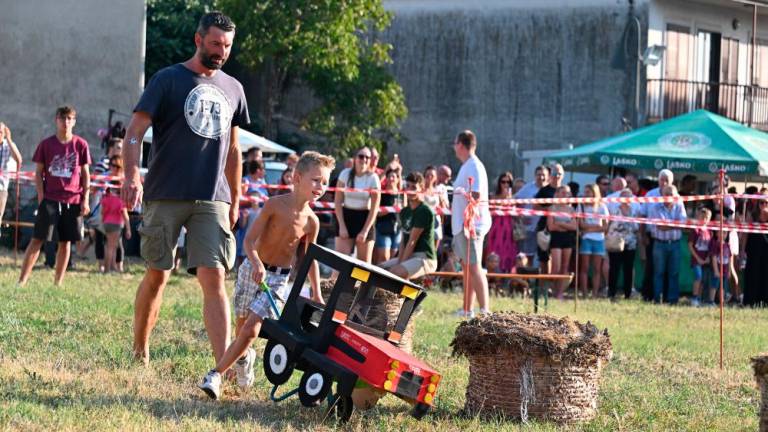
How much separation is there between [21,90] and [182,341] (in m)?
19.6

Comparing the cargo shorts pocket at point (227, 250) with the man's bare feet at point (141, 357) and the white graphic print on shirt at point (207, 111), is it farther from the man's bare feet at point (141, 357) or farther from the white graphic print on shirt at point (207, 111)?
the man's bare feet at point (141, 357)

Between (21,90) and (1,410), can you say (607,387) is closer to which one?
(1,410)

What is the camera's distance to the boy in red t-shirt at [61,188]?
13625mm

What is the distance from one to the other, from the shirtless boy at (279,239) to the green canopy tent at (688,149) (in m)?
14.4

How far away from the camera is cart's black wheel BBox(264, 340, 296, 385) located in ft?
23.5

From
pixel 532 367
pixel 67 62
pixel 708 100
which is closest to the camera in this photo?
pixel 532 367

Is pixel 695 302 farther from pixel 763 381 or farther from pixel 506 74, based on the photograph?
pixel 506 74

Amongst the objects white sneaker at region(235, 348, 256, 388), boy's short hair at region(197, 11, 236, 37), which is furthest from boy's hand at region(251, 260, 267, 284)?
boy's short hair at region(197, 11, 236, 37)

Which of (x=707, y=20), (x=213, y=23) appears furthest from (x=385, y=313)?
(x=707, y=20)

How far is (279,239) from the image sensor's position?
26.5 feet

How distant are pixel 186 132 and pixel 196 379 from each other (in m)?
1.69

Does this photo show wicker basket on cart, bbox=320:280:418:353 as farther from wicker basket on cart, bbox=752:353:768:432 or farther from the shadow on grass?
wicker basket on cart, bbox=752:353:768:432

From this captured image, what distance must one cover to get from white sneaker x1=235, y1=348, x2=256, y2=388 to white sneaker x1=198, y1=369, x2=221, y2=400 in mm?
403

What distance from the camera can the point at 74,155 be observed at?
13586 mm
